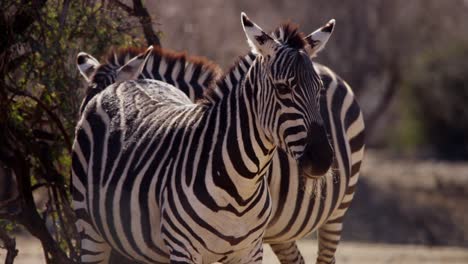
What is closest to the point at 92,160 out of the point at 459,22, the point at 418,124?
the point at 459,22

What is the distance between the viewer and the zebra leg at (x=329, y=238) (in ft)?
24.6

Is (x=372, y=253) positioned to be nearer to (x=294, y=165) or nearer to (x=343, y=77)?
(x=294, y=165)

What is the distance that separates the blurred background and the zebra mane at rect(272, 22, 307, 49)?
0.68 m

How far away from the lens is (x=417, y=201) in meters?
19.4

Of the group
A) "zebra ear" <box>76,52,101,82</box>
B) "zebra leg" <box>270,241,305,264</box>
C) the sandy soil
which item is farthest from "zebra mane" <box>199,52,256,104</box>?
the sandy soil

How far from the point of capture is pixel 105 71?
693cm

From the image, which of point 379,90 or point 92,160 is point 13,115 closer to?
point 92,160

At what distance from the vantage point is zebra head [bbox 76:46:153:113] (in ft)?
22.4

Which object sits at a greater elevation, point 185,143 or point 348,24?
point 185,143

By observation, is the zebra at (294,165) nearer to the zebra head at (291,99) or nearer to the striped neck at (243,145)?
the striped neck at (243,145)

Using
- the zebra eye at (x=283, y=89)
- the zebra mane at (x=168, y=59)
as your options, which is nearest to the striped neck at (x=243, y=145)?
the zebra eye at (x=283, y=89)

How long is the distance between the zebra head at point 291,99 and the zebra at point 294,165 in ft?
4.44

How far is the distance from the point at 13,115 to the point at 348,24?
18.0 metres

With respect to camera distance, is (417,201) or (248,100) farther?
(417,201)
